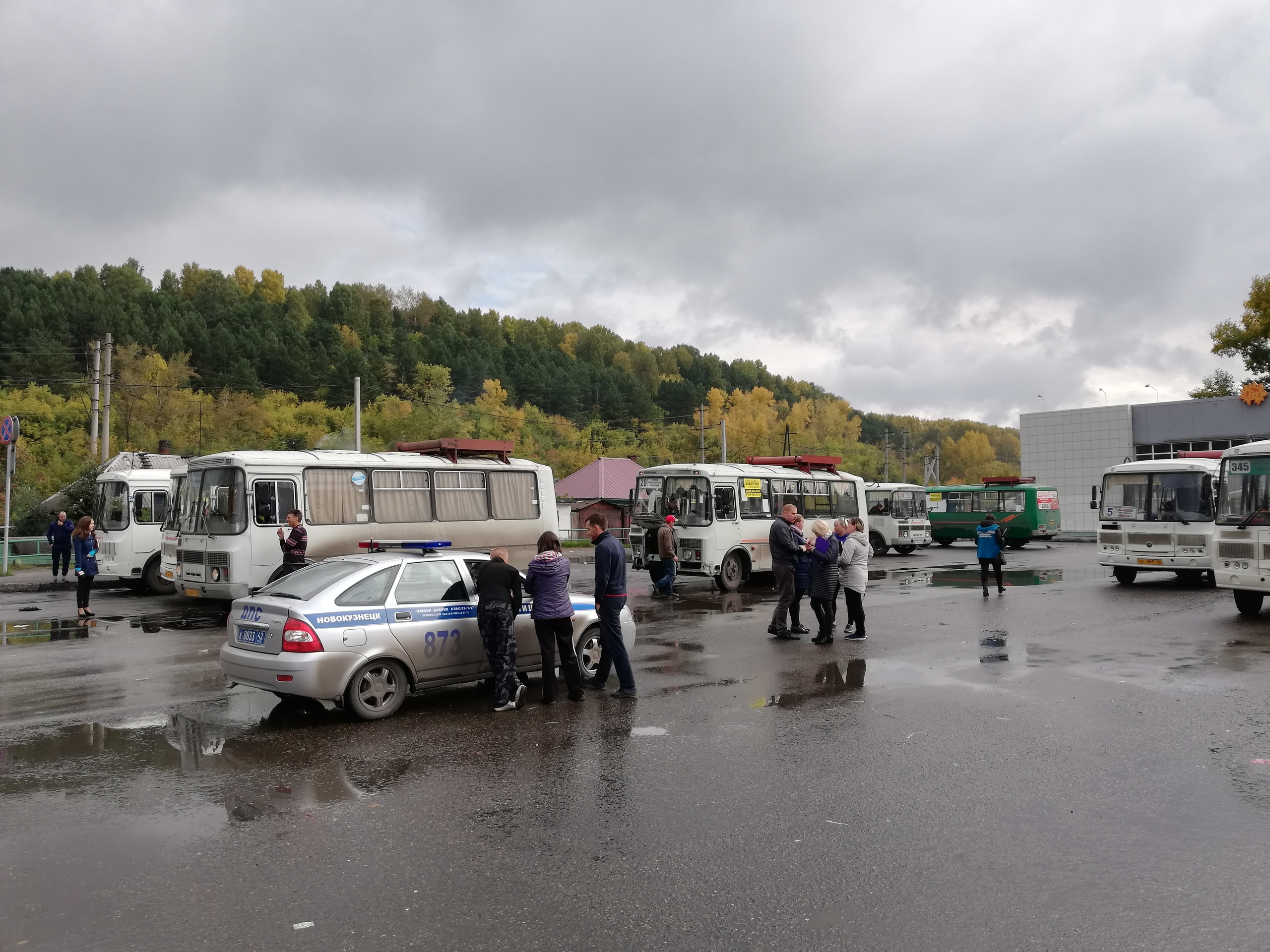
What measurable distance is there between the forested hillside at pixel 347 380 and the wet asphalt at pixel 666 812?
39.4 meters

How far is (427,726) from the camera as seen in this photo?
8125 mm

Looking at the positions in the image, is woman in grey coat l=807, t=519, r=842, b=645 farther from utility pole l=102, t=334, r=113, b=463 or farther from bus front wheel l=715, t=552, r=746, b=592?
utility pole l=102, t=334, r=113, b=463

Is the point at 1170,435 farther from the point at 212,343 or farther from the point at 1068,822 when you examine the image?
the point at 212,343

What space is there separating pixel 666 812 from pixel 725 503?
15.2 metres

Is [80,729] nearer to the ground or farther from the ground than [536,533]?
nearer to the ground

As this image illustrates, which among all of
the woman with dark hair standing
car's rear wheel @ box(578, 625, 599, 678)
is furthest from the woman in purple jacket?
the woman with dark hair standing

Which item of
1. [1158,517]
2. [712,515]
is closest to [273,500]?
[712,515]

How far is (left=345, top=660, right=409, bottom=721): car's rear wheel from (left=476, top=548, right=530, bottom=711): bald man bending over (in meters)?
0.83

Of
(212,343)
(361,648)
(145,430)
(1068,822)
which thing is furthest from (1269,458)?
(212,343)

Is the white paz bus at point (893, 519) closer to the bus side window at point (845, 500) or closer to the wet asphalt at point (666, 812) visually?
the bus side window at point (845, 500)

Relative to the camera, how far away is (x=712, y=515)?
20.6m

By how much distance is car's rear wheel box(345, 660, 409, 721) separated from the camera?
8.22 m

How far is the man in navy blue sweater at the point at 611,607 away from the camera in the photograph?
371 inches

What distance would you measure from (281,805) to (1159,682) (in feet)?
29.3
